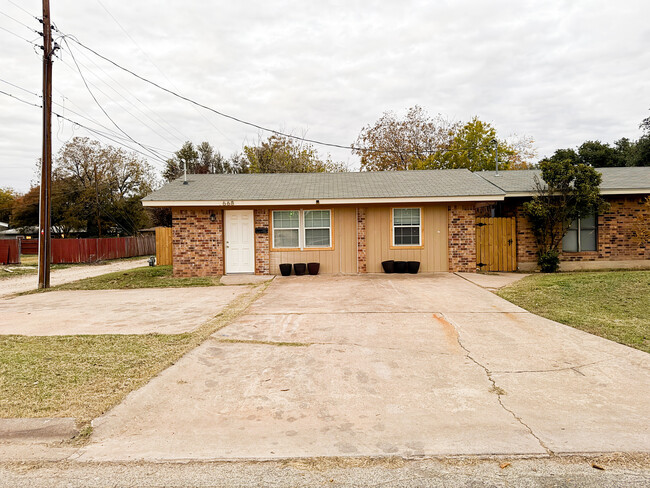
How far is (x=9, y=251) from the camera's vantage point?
23781mm

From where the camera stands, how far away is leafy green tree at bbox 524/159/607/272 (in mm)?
13281

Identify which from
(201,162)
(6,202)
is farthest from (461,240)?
(6,202)

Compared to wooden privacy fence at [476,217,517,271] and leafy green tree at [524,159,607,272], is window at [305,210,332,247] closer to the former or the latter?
wooden privacy fence at [476,217,517,271]

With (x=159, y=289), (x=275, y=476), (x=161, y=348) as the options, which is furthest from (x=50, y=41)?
(x=275, y=476)

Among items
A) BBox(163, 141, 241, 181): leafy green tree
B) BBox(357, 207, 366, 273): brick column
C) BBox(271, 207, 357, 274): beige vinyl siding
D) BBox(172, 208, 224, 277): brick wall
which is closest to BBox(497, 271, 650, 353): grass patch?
BBox(357, 207, 366, 273): brick column

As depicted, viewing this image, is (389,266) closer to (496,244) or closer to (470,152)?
(496,244)

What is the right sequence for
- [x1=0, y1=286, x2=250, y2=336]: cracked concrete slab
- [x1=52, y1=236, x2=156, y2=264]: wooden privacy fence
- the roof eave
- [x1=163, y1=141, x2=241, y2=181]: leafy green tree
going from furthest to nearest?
1. [x1=163, y1=141, x2=241, y2=181]: leafy green tree
2. [x1=52, y1=236, x2=156, y2=264]: wooden privacy fence
3. the roof eave
4. [x1=0, y1=286, x2=250, y2=336]: cracked concrete slab

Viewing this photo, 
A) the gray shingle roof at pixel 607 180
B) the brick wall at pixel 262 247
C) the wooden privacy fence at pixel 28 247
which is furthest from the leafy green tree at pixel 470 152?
the wooden privacy fence at pixel 28 247

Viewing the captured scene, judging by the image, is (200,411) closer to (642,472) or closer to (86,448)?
(86,448)

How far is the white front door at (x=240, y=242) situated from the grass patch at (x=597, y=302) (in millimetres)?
7749

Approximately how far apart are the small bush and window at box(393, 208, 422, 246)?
3906mm

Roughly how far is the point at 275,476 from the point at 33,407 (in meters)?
2.46

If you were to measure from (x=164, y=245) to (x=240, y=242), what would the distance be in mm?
8909

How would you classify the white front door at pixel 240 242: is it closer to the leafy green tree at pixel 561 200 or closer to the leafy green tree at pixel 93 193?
the leafy green tree at pixel 561 200
